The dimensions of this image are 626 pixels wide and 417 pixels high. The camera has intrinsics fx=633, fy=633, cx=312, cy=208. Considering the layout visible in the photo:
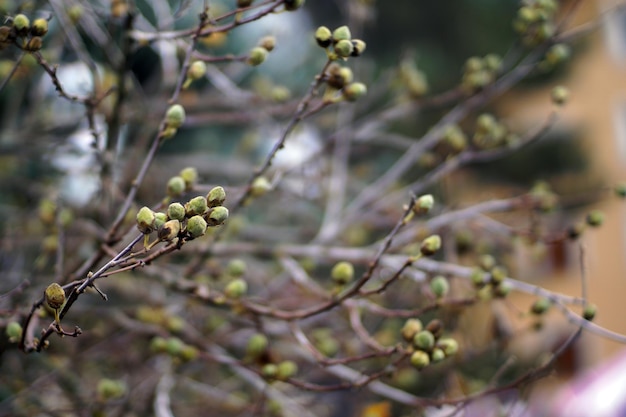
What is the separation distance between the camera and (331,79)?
38.8 inches

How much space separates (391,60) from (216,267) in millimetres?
5960

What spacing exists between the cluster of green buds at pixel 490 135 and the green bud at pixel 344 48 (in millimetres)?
658

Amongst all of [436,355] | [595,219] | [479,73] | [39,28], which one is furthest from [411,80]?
[39,28]

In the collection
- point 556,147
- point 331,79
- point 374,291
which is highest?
point 331,79

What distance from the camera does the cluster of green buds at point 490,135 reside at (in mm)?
1439

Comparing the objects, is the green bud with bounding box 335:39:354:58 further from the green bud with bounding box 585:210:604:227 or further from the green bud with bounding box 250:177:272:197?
the green bud with bounding box 585:210:604:227

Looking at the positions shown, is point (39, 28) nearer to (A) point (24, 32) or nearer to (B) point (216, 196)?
(A) point (24, 32)

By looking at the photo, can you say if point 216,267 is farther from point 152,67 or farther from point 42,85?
point 152,67

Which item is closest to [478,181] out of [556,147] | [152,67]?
[556,147]

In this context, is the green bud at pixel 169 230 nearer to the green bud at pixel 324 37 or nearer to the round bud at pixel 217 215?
the round bud at pixel 217 215

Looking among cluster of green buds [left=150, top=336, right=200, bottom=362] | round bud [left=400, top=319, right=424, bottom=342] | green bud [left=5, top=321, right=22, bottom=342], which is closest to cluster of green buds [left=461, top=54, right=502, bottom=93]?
round bud [left=400, top=319, right=424, bottom=342]

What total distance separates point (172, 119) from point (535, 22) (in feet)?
2.87

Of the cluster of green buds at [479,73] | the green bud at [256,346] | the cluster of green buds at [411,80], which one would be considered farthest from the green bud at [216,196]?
the cluster of green buds at [411,80]

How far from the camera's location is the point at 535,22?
140 cm
